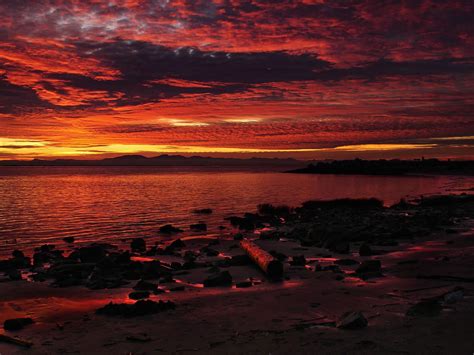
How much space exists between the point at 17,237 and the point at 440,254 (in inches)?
1002

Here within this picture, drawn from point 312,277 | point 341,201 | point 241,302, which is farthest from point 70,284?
point 341,201

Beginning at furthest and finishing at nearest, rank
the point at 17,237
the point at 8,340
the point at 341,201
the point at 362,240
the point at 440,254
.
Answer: the point at 341,201 < the point at 17,237 < the point at 362,240 < the point at 440,254 < the point at 8,340

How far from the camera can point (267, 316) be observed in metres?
10.6

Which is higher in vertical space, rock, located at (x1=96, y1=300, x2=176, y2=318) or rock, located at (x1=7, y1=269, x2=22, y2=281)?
rock, located at (x1=96, y1=300, x2=176, y2=318)

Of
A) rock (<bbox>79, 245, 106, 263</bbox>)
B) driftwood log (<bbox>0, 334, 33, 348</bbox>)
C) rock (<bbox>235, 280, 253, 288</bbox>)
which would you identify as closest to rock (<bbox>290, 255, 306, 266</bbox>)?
rock (<bbox>235, 280, 253, 288</bbox>)

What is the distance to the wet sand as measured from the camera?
8.59 m

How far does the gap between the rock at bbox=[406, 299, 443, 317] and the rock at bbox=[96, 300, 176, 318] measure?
600cm

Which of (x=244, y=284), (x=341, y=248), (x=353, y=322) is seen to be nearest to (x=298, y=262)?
(x=341, y=248)

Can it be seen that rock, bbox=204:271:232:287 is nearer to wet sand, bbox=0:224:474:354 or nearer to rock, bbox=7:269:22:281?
wet sand, bbox=0:224:474:354

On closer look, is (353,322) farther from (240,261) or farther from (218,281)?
(240,261)

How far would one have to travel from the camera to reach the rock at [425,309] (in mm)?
9750

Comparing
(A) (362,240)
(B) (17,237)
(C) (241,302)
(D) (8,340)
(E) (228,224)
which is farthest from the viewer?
(E) (228,224)

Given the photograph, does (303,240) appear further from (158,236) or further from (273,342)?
(273,342)

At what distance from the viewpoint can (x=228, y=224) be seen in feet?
115
